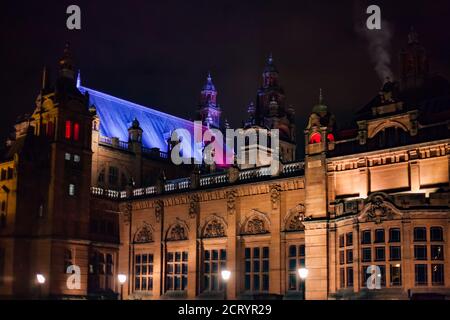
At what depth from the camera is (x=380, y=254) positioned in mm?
37562

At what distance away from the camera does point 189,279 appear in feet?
164

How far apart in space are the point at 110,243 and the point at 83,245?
318cm

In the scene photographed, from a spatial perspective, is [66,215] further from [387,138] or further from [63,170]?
[387,138]

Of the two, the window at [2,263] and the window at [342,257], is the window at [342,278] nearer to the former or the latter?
the window at [342,257]

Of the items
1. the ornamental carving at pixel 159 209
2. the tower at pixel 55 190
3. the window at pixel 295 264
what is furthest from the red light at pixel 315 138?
the tower at pixel 55 190

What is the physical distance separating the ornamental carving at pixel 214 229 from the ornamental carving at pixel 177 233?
1930mm

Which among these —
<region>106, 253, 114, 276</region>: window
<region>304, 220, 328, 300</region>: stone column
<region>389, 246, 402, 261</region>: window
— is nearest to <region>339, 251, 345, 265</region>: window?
<region>304, 220, 328, 300</region>: stone column

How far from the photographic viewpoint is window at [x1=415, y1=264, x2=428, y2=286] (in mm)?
36125

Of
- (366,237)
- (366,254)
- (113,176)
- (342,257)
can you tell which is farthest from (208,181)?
(366,254)

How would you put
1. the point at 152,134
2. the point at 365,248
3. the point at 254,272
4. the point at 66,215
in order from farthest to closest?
the point at 152,134, the point at 66,215, the point at 254,272, the point at 365,248

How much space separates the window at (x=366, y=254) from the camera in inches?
1491

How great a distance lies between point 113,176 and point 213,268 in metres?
13.9

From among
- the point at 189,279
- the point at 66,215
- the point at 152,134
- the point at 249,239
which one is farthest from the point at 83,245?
the point at 152,134

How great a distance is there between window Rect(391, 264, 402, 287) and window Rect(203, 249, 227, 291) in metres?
14.5
